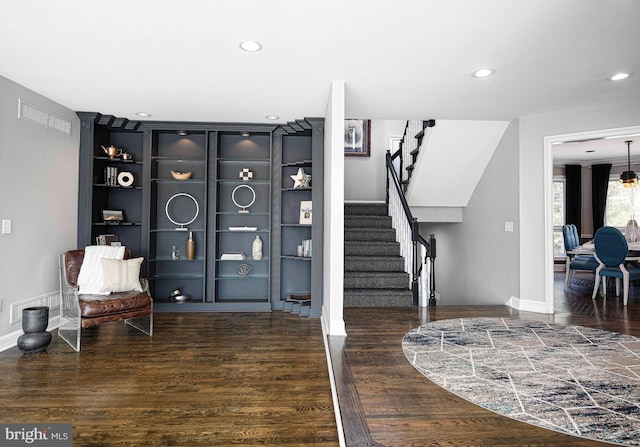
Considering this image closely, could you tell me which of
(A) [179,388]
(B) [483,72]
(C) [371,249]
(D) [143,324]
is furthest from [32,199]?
(B) [483,72]

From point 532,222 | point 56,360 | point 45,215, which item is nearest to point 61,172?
point 45,215

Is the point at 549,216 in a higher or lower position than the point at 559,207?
lower

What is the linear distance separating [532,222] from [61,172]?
19.1ft

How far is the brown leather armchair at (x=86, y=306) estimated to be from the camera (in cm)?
354

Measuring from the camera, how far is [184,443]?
2055 mm

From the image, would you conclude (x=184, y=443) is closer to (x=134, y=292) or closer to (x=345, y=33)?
(x=134, y=292)

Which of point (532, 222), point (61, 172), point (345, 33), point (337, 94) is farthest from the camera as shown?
point (532, 222)

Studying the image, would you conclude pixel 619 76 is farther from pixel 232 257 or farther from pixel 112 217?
pixel 112 217

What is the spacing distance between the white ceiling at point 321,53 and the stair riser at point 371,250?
2.07 meters

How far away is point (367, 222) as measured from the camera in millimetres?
6301

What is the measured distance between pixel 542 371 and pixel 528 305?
2.25 metres

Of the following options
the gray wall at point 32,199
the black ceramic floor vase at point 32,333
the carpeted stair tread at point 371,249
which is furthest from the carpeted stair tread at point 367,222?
the black ceramic floor vase at point 32,333

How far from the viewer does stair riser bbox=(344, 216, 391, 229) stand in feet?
20.7

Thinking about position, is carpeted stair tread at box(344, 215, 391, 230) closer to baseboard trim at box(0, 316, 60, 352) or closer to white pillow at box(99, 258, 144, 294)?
white pillow at box(99, 258, 144, 294)
